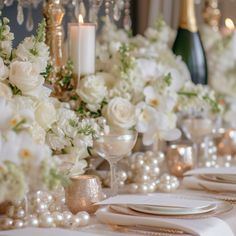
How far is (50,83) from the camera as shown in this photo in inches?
70.1

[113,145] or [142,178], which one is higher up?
[113,145]

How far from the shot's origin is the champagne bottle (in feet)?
9.12

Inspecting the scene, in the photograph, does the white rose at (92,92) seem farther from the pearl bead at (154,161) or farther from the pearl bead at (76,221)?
the pearl bead at (76,221)

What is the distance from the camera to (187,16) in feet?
9.08

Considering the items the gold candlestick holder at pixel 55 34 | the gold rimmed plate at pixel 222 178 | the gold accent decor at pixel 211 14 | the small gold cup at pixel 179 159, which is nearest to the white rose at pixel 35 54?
the gold candlestick holder at pixel 55 34

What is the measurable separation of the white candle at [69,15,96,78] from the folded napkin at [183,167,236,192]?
15.2 inches

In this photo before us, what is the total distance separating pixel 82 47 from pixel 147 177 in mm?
388

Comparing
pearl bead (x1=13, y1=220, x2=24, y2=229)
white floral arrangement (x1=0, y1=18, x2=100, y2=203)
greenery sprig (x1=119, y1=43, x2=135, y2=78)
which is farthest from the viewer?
greenery sprig (x1=119, y1=43, x2=135, y2=78)

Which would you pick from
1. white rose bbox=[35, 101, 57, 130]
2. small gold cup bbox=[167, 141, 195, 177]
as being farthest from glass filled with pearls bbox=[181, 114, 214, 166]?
white rose bbox=[35, 101, 57, 130]

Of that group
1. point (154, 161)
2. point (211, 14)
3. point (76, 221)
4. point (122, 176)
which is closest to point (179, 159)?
point (154, 161)

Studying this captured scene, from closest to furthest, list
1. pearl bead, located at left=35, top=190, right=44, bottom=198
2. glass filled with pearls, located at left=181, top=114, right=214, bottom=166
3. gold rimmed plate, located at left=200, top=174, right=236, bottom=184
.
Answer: pearl bead, located at left=35, top=190, right=44, bottom=198, gold rimmed plate, located at left=200, top=174, right=236, bottom=184, glass filled with pearls, located at left=181, top=114, right=214, bottom=166

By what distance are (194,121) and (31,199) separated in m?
0.97

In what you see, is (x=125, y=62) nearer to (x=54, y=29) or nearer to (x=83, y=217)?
(x=54, y=29)

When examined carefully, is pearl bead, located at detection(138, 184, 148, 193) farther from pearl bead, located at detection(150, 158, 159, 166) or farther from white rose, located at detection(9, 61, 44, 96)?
white rose, located at detection(9, 61, 44, 96)
